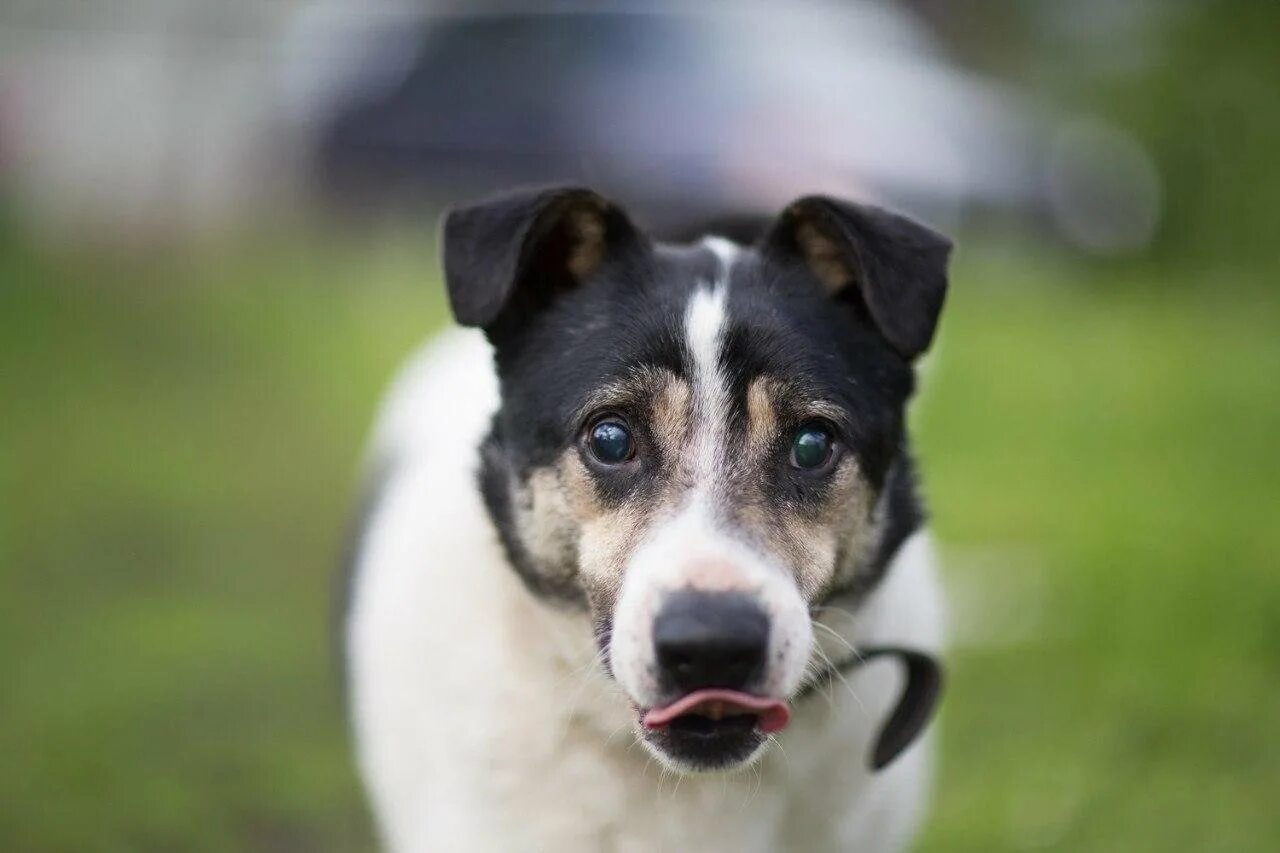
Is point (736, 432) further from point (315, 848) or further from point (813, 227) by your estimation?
point (315, 848)

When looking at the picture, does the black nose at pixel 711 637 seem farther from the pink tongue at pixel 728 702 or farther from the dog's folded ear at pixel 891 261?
the dog's folded ear at pixel 891 261

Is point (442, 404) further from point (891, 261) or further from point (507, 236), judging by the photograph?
point (891, 261)

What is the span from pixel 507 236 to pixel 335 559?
2973 mm

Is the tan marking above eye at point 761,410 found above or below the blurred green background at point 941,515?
above

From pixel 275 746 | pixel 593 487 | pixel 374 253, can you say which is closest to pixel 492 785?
pixel 593 487

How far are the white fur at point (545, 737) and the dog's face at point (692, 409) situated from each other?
0.50 feet

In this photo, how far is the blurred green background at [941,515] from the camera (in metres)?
4.11

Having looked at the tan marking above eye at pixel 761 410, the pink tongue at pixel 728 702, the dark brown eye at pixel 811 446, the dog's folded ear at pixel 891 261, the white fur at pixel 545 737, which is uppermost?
the dog's folded ear at pixel 891 261

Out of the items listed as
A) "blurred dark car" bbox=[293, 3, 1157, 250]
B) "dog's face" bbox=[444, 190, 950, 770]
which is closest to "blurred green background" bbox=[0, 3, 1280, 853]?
"blurred dark car" bbox=[293, 3, 1157, 250]

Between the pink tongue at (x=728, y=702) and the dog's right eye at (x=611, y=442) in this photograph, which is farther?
the dog's right eye at (x=611, y=442)

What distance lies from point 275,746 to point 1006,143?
10250 mm

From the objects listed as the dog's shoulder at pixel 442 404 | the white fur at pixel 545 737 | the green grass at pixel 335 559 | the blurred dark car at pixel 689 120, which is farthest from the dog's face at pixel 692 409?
the blurred dark car at pixel 689 120

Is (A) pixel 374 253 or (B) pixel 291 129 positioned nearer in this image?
(A) pixel 374 253

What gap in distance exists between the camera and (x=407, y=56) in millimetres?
13266
